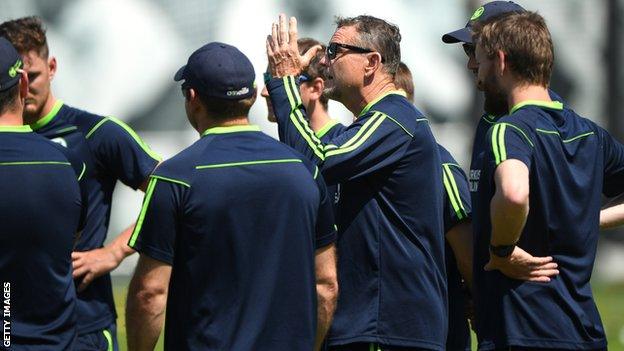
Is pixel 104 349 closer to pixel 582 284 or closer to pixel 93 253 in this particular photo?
pixel 93 253

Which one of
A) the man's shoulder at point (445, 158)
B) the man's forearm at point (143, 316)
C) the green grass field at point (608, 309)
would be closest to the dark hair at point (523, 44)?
the man's shoulder at point (445, 158)

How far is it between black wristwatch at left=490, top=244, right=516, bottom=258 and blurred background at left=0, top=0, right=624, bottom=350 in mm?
8296

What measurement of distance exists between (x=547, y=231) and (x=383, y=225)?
683mm

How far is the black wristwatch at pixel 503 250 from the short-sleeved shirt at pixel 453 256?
0.94 meters

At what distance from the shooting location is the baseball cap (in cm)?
469

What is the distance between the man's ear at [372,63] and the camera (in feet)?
18.5

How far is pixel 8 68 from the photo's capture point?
4.93 metres

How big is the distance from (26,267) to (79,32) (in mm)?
9095

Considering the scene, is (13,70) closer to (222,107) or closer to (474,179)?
(222,107)

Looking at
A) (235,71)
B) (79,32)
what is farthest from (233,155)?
(79,32)

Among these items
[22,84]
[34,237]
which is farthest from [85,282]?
[22,84]

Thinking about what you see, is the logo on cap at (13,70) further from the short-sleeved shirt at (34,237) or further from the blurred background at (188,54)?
the blurred background at (188,54)

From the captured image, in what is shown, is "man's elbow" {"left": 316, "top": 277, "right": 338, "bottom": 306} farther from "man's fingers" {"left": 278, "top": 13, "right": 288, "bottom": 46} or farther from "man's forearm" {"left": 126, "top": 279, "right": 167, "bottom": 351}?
"man's fingers" {"left": 278, "top": 13, "right": 288, "bottom": 46}

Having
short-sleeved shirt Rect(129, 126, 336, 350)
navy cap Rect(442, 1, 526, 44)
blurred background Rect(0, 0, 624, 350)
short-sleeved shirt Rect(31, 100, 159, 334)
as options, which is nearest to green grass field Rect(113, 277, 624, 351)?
blurred background Rect(0, 0, 624, 350)
